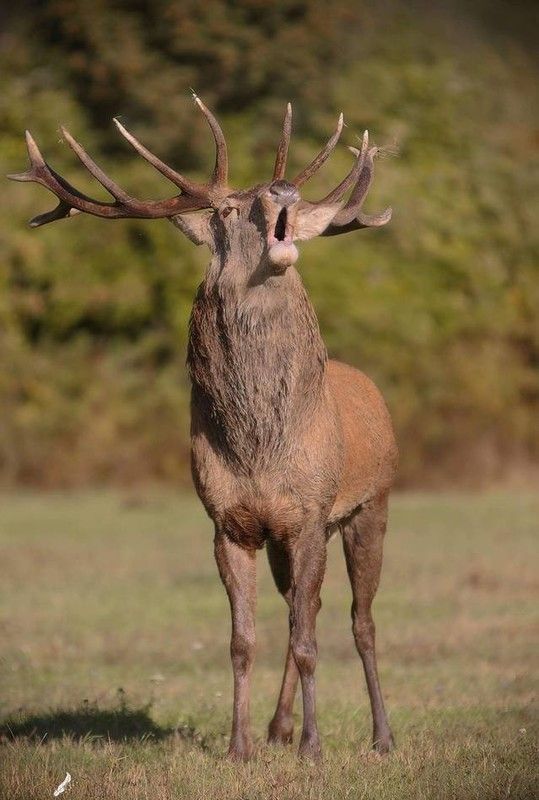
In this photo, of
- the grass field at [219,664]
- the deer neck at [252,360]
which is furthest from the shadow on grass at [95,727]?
the deer neck at [252,360]

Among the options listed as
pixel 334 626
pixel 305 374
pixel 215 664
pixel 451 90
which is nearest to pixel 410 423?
pixel 451 90

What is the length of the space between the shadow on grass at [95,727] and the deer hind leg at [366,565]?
3.06 ft

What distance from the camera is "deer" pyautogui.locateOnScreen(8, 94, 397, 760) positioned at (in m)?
7.48

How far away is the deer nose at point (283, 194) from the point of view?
23.8ft

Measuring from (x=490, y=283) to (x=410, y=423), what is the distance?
105 inches

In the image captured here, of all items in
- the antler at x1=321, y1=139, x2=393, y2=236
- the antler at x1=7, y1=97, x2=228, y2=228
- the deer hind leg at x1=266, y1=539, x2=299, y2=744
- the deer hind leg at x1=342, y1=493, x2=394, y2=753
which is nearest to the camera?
the antler at x1=7, y1=97, x2=228, y2=228

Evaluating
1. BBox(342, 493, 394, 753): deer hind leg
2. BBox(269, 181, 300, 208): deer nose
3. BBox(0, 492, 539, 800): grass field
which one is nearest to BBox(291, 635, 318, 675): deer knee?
Answer: BBox(0, 492, 539, 800): grass field

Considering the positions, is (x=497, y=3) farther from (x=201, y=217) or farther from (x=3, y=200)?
(x=201, y=217)

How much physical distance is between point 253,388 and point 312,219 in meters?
0.79

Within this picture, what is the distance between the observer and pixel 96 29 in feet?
85.5

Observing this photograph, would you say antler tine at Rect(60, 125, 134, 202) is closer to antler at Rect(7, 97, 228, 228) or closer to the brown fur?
antler at Rect(7, 97, 228, 228)

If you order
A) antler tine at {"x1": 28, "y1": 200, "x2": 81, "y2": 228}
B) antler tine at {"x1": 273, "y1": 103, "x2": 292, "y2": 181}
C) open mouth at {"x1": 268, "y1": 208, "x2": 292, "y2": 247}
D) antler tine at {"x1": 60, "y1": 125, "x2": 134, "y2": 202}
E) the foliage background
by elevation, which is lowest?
the foliage background

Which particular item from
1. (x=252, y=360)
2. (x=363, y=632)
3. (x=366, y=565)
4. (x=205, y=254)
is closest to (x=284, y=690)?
(x=363, y=632)

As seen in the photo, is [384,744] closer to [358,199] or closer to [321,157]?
[358,199]
